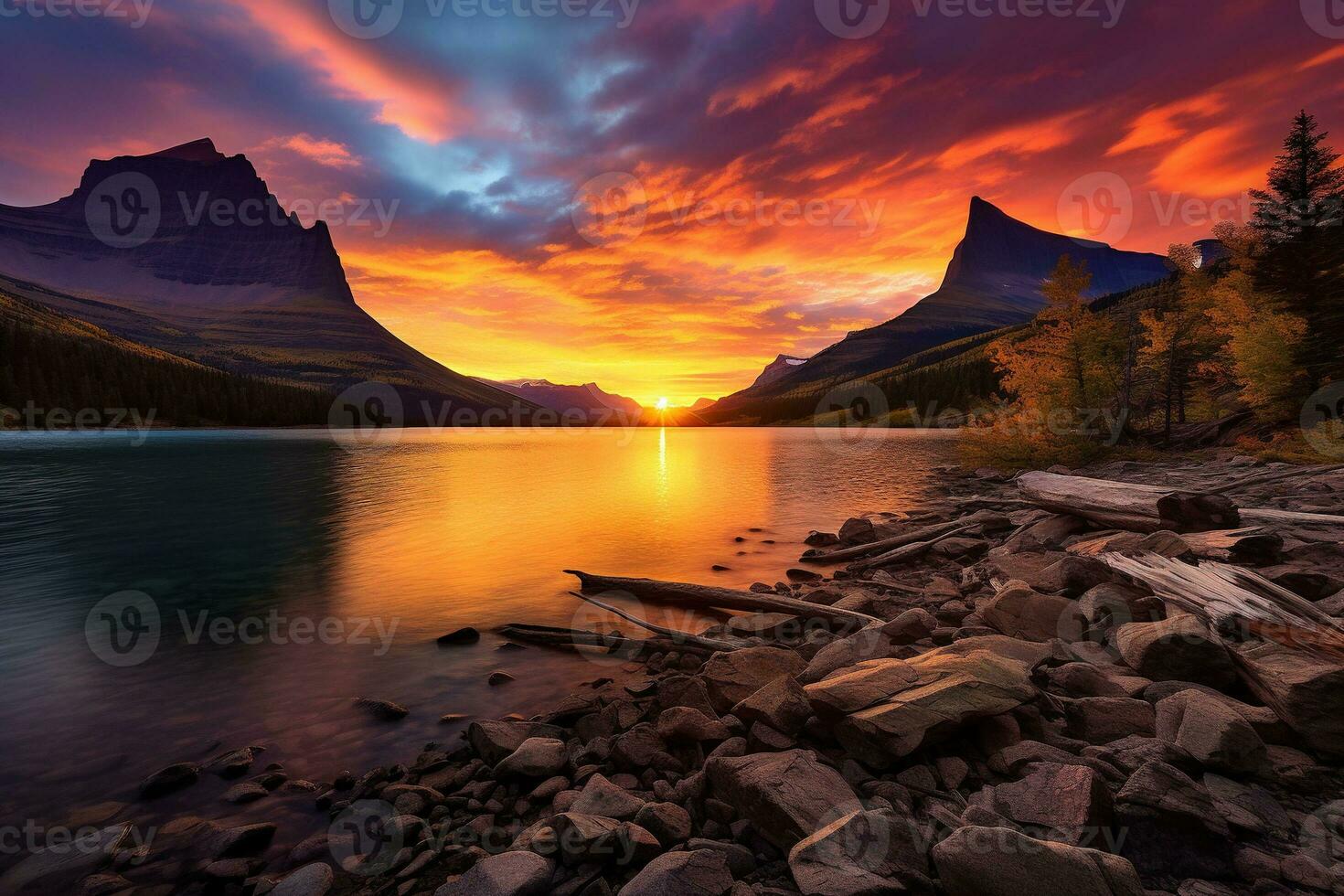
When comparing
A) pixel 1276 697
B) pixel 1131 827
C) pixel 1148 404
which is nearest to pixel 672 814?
pixel 1131 827

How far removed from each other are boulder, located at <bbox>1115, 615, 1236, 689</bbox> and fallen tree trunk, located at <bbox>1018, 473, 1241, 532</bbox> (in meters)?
6.75

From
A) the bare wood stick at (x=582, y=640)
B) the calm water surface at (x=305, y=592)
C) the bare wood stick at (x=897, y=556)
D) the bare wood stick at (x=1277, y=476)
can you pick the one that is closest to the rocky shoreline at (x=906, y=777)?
the calm water surface at (x=305, y=592)

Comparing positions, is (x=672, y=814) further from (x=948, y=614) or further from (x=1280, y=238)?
(x=1280, y=238)

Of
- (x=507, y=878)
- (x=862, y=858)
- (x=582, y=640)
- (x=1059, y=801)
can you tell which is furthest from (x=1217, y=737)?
(x=582, y=640)

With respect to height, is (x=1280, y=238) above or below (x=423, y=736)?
above

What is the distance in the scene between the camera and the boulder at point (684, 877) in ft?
15.7

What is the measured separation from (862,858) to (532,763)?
4.65 m

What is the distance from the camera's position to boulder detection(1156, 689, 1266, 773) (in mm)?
5270

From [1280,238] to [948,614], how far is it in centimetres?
5009

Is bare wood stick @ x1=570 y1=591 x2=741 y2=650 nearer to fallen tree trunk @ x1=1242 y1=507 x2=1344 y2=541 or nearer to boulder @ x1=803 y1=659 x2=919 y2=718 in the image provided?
boulder @ x1=803 y1=659 x2=919 y2=718

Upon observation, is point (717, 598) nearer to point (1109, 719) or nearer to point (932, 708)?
point (932, 708)

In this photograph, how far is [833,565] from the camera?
65.3 feet

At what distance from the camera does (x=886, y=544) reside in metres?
20.3

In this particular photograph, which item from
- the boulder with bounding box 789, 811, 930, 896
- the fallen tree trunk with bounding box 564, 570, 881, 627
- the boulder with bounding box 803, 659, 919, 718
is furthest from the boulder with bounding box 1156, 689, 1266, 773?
the fallen tree trunk with bounding box 564, 570, 881, 627
